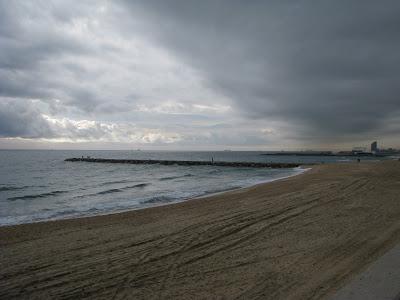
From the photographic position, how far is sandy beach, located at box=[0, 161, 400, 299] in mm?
4590

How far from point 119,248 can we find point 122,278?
1853mm

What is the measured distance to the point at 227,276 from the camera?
195 inches

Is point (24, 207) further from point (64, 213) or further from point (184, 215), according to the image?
point (184, 215)

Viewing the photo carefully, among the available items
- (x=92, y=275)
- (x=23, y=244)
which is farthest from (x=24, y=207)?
(x=92, y=275)

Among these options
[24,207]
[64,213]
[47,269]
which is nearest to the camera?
[47,269]

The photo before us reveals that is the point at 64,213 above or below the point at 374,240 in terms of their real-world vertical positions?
below

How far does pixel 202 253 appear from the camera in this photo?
6.16 meters

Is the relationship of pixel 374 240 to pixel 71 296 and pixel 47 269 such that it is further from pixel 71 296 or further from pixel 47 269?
pixel 47 269

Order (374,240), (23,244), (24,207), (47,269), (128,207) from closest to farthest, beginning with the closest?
(47,269), (374,240), (23,244), (128,207), (24,207)

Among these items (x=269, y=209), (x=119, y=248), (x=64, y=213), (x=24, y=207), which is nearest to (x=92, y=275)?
(x=119, y=248)

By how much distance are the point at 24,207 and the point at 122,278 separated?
13.0 metres

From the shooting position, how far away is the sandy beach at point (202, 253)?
15.1 feet

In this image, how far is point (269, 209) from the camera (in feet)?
34.3

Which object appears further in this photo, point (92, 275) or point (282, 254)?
point (282, 254)
